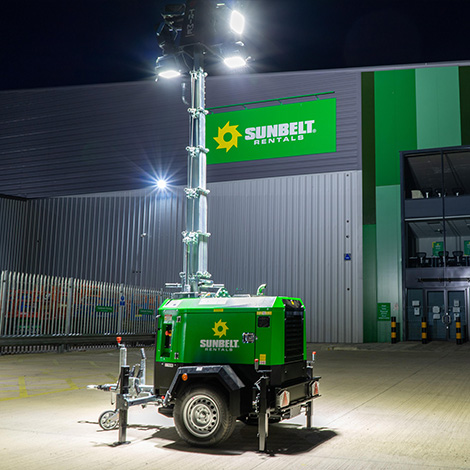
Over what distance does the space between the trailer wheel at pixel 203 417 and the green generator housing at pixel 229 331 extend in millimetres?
447

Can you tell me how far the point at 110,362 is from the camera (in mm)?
15727

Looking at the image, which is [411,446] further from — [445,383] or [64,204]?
[64,204]

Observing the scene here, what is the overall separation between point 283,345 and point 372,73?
22744mm

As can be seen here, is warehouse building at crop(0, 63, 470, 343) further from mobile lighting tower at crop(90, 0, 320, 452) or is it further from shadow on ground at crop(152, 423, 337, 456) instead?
mobile lighting tower at crop(90, 0, 320, 452)

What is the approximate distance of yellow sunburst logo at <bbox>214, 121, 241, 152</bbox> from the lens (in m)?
28.2

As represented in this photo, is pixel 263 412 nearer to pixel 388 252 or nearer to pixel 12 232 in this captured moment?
pixel 388 252

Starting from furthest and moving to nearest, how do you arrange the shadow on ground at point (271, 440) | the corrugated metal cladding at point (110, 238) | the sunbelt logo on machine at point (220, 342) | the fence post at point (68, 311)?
the corrugated metal cladding at point (110, 238)
the fence post at point (68, 311)
the sunbelt logo on machine at point (220, 342)
the shadow on ground at point (271, 440)

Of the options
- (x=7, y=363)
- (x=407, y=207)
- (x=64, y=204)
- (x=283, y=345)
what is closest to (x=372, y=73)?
(x=407, y=207)

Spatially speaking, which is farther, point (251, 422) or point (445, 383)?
point (445, 383)

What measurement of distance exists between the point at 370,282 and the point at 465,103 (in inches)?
347

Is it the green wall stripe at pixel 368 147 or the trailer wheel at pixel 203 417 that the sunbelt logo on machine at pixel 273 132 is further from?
the trailer wheel at pixel 203 417

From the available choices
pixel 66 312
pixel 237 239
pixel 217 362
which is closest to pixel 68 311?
pixel 66 312

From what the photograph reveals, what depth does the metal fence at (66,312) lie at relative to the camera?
1681 centimetres

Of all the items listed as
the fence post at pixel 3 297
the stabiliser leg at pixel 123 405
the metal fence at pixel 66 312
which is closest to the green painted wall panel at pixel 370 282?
the metal fence at pixel 66 312
